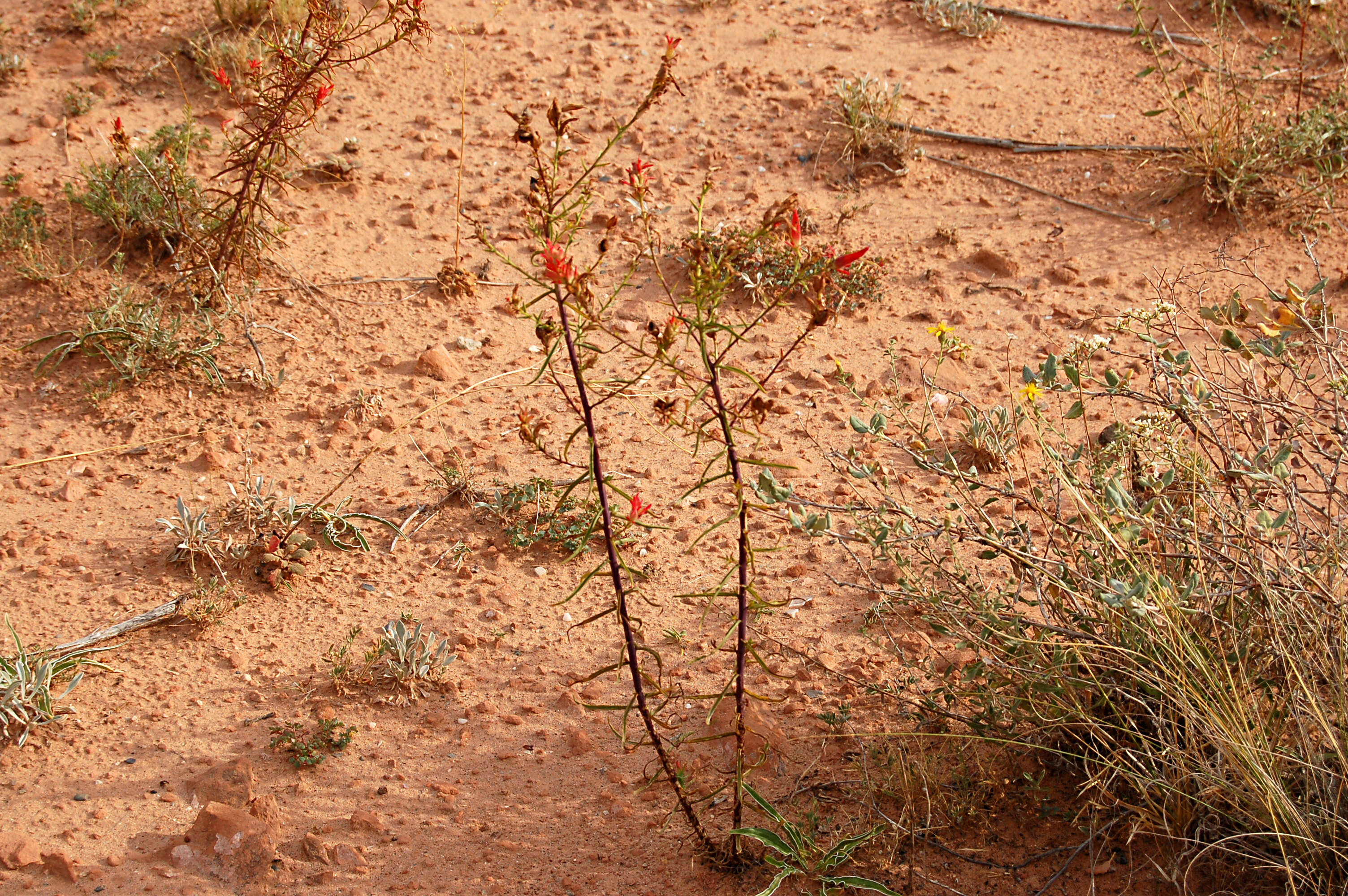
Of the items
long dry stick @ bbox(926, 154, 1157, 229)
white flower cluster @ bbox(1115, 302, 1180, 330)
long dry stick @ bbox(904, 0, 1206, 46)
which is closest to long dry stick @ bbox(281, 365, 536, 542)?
white flower cluster @ bbox(1115, 302, 1180, 330)

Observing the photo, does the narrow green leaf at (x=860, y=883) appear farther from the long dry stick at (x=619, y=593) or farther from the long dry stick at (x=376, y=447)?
the long dry stick at (x=376, y=447)

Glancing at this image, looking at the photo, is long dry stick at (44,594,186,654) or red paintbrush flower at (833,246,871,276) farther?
long dry stick at (44,594,186,654)

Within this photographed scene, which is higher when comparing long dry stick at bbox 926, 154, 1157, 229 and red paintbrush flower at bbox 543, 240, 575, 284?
red paintbrush flower at bbox 543, 240, 575, 284

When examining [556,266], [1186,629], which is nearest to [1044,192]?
[1186,629]

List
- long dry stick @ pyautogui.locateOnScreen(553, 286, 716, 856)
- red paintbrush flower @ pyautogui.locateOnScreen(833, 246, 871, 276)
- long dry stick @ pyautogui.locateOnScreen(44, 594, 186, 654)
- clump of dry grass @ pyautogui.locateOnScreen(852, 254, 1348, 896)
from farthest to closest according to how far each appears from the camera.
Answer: long dry stick @ pyautogui.locateOnScreen(44, 594, 186, 654), clump of dry grass @ pyautogui.locateOnScreen(852, 254, 1348, 896), long dry stick @ pyautogui.locateOnScreen(553, 286, 716, 856), red paintbrush flower @ pyautogui.locateOnScreen(833, 246, 871, 276)

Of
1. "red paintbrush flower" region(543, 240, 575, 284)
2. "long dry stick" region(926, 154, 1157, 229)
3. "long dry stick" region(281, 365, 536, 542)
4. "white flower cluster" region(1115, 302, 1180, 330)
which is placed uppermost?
"red paintbrush flower" region(543, 240, 575, 284)

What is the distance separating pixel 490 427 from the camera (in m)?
4.01

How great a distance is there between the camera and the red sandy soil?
8.80 feet

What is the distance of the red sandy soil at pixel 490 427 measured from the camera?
268 centimetres

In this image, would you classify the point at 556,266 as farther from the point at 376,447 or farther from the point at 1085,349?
the point at 376,447

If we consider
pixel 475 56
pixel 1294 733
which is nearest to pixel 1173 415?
pixel 1294 733

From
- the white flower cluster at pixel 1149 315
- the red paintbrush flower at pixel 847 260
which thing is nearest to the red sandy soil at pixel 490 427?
the white flower cluster at pixel 1149 315

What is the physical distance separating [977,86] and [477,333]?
324cm

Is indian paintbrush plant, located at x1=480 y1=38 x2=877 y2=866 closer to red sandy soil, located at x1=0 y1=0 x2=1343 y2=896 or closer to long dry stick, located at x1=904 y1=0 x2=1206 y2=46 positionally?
red sandy soil, located at x1=0 y1=0 x2=1343 y2=896
